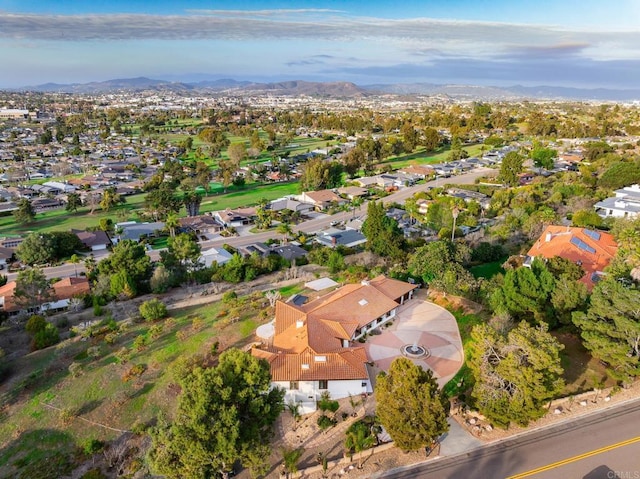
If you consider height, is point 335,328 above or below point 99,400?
above

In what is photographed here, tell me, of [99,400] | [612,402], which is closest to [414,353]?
→ [612,402]

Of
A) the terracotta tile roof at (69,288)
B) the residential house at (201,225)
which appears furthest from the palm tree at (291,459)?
the residential house at (201,225)

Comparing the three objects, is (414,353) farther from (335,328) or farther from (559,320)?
(559,320)

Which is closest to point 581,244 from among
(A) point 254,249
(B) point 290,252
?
(B) point 290,252

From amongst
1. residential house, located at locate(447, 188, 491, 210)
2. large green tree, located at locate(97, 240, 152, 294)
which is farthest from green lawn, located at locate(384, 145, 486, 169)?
large green tree, located at locate(97, 240, 152, 294)

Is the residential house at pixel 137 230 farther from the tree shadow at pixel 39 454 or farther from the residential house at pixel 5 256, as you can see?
the tree shadow at pixel 39 454
